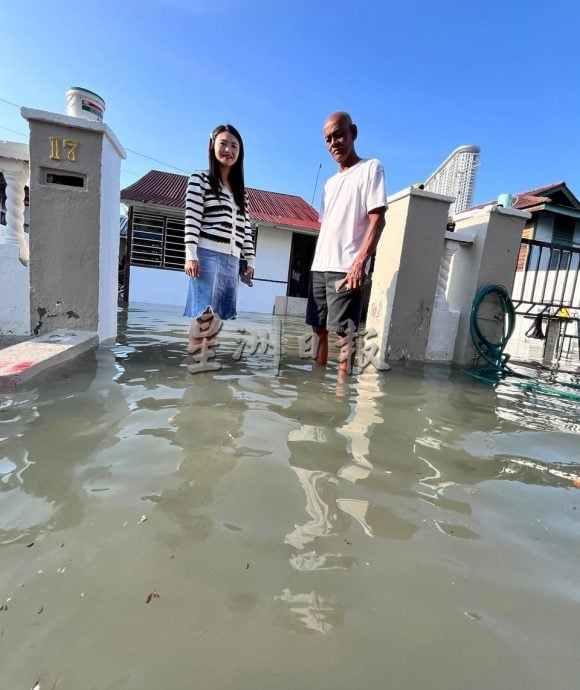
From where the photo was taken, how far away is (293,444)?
162 centimetres

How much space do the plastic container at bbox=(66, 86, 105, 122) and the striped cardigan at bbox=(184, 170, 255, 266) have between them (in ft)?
3.63

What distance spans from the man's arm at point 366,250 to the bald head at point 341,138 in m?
0.53

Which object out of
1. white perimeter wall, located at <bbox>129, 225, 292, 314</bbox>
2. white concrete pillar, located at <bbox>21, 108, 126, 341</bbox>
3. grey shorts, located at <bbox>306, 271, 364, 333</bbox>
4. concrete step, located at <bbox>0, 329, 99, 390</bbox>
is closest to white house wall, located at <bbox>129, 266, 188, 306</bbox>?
white perimeter wall, located at <bbox>129, 225, 292, 314</bbox>

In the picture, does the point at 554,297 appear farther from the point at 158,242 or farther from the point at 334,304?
the point at 158,242

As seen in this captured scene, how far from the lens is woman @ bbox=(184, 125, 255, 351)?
2744 millimetres

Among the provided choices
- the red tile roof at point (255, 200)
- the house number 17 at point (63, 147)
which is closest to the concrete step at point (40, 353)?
the house number 17 at point (63, 147)

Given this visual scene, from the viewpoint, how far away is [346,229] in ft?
9.44

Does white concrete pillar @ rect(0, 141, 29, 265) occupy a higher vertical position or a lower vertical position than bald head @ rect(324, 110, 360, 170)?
lower

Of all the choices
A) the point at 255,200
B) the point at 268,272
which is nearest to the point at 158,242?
the point at 268,272

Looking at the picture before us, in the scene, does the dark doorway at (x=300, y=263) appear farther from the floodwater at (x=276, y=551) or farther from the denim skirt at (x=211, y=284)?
the floodwater at (x=276, y=551)

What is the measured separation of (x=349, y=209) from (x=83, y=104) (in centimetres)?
224

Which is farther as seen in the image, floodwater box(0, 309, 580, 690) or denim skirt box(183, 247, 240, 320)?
denim skirt box(183, 247, 240, 320)

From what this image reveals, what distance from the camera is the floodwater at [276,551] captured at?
2.32 ft

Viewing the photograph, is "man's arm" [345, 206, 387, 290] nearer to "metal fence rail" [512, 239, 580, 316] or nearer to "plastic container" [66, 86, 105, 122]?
"plastic container" [66, 86, 105, 122]
